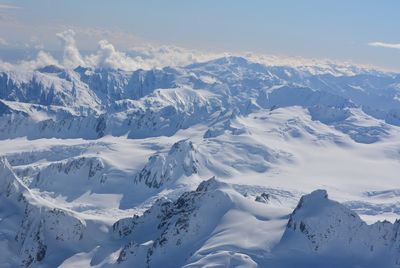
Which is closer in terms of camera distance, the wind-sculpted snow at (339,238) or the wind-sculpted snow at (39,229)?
the wind-sculpted snow at (339,238)

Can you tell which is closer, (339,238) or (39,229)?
(339,238)

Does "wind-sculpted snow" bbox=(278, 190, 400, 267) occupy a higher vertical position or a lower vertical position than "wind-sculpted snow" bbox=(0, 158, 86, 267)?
higher

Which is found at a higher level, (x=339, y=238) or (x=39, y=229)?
(x=339, y=238)

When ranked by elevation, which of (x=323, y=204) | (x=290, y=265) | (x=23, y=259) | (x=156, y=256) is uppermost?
(x=323, y=204)

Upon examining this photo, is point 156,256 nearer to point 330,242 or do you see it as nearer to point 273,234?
point 273,234

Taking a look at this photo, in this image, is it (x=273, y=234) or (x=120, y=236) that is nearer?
(x=273, y=234)

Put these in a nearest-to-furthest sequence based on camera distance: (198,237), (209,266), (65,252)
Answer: (209,266) → (198,237) → (65,252)

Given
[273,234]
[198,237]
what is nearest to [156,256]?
[198,237]

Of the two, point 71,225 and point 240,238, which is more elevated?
point 240,238

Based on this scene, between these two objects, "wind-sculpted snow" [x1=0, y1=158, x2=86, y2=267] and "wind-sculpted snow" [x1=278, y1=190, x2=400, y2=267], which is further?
"wind-sculpted snow" [x1=0, y1=158, x2=86, y2=267]

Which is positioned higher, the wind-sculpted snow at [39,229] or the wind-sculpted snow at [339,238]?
the wind-sculpted snow at [339,238]

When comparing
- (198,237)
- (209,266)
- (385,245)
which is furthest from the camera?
(198,237)
